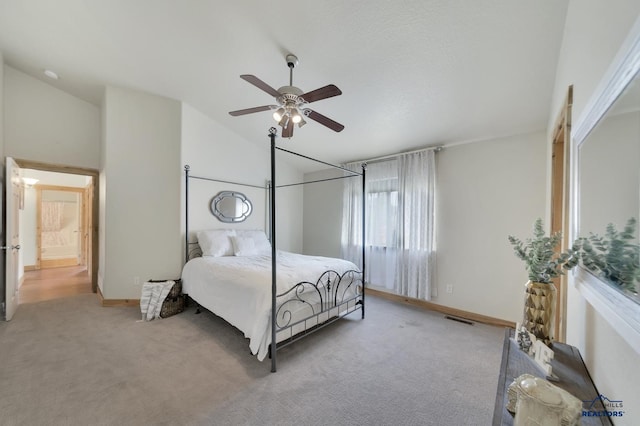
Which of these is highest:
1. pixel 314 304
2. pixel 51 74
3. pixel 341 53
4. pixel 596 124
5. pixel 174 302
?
pixel 51 74

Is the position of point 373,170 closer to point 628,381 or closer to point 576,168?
point 576,168

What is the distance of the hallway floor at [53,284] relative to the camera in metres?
4.07

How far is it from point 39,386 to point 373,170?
4.51 metres

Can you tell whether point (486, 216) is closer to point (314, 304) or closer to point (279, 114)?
point (314, 304)

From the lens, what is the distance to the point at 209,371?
2.18 metres

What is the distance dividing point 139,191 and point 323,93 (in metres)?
3.26

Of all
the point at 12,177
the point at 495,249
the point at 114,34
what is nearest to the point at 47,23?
the point at 114,34

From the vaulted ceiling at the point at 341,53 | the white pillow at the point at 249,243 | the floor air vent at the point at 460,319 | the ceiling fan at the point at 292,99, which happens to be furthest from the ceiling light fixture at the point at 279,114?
the floor air vent at the point at 460,319

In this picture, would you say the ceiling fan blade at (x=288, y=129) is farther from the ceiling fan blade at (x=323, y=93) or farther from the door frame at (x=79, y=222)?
the door frame at (x=79, y=222)

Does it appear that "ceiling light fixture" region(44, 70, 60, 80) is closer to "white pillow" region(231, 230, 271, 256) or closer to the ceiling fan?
the ceiling fan

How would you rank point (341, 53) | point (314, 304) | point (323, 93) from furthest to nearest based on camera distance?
point (314, 304) → point (341, 53) → point (323, 93)

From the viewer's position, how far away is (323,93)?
2.08 meters

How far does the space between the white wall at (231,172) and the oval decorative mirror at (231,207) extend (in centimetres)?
9

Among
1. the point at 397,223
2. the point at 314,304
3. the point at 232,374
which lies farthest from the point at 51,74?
the point at 397,223
